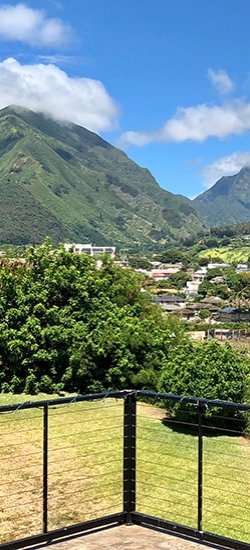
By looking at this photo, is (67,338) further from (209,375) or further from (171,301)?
(171,301)

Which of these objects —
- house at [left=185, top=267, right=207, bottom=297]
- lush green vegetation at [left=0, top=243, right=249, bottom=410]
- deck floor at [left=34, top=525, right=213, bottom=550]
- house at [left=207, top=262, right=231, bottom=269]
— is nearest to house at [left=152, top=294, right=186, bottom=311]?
house at [left=185, top=267, right=207, bottom=297]

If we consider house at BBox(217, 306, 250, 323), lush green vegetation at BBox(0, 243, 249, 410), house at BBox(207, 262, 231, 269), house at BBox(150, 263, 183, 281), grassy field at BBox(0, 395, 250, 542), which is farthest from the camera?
house at BBox(207, 262, 231, 269)

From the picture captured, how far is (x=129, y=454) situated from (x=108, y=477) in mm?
3224

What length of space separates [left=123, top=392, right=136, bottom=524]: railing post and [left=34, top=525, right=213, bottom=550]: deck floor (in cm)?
21

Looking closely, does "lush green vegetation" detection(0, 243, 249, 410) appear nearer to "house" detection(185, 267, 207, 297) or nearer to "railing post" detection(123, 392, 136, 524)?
"railing post" detection(123, 392, 136, 524)

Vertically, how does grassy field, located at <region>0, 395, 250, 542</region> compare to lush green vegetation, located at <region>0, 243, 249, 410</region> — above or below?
below

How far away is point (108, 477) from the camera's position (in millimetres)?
7059

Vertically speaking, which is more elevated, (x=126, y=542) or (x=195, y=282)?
(x=195, y=282)

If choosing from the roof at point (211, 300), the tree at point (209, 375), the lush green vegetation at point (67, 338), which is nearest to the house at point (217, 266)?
the roof at point (211, 300)

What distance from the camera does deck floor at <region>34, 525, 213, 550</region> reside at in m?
3.57

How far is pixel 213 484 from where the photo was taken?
7199 mm

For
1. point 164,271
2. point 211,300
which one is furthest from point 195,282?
point 211,300

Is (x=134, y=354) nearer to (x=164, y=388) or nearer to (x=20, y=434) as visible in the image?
(x=164, y=388)

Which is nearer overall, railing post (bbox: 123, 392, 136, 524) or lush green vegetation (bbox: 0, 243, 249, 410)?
railing post (bbox: 123, 392, 136, 524)
